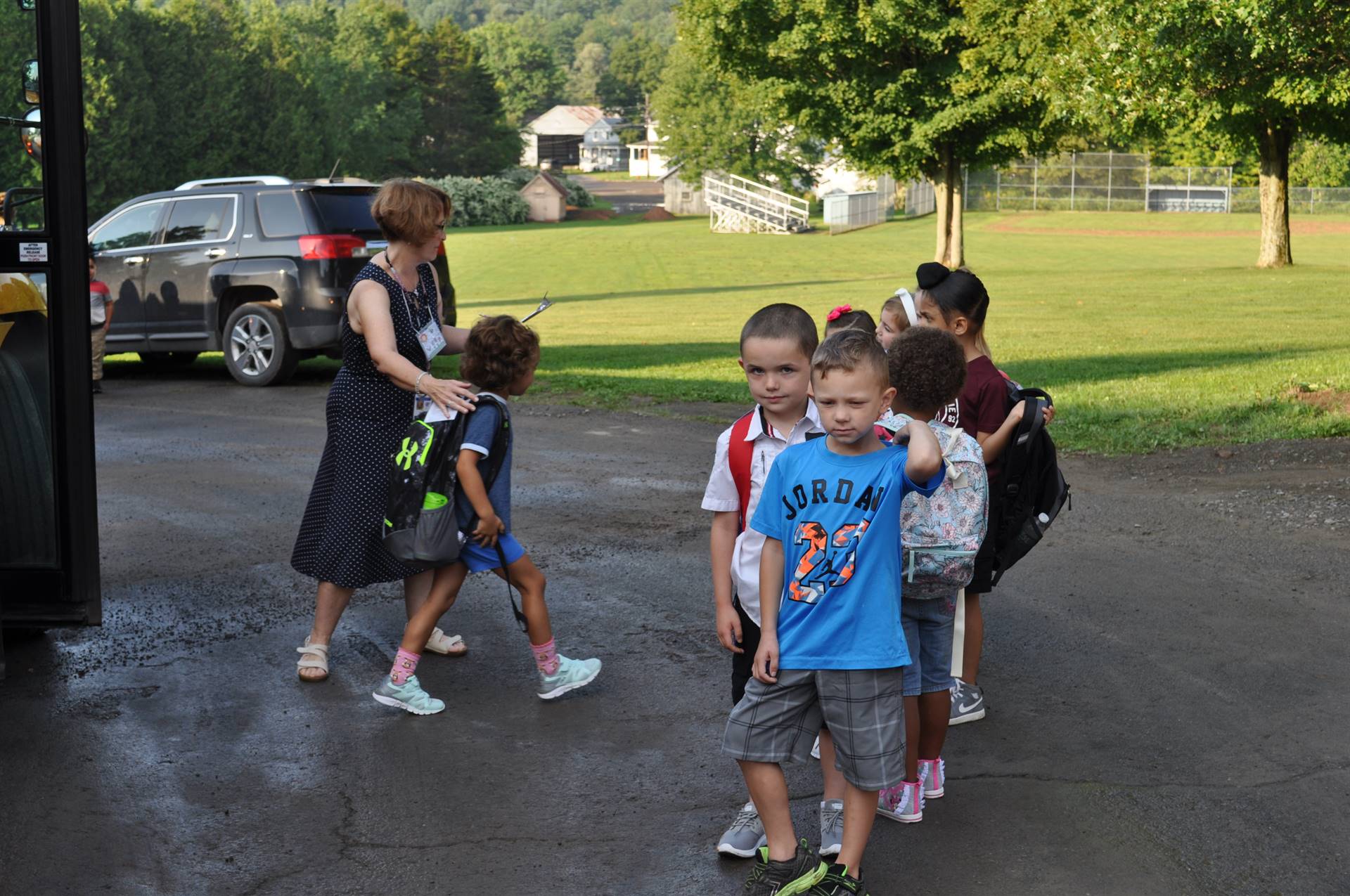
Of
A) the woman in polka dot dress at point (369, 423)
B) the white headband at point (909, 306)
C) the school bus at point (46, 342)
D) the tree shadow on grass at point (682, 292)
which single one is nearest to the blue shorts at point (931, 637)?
the white headband at point (909, 306)

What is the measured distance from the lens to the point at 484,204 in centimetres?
8400

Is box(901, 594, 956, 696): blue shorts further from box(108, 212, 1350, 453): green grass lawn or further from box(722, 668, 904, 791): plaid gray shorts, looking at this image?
box(108, 212, 1350, 453): green grass lawn

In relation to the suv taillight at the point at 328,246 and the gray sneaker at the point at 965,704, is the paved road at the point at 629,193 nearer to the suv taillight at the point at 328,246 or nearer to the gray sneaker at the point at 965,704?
the suv taillight at the point at 328,246

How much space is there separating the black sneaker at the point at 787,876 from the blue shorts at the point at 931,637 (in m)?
0.60

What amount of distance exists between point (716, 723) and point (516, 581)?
87 cm

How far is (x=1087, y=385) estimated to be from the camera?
13383 millimetres

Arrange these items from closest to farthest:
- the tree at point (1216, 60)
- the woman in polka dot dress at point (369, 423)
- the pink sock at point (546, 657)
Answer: the pink sock at point (546, 657)
the woman in polka dot dress at point (369, 423)
the tree at point (1216, 60)

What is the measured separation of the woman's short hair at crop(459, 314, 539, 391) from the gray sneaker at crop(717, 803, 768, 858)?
1777 millimetres

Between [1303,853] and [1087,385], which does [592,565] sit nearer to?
[1303,853]

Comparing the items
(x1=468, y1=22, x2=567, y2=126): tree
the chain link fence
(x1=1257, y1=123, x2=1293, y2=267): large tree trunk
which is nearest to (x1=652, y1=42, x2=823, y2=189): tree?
the chain link fence

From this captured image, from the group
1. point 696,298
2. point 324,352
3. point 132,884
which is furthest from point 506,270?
point 132,884

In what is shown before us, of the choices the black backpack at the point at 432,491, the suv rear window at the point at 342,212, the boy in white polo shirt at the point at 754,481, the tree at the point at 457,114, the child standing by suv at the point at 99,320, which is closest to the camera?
the boy in white polo shirt at the point at 754,481

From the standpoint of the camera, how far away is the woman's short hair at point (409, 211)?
5.09 meters

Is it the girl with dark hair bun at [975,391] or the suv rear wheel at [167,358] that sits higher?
the girl with dark hair bun at [975,391]
